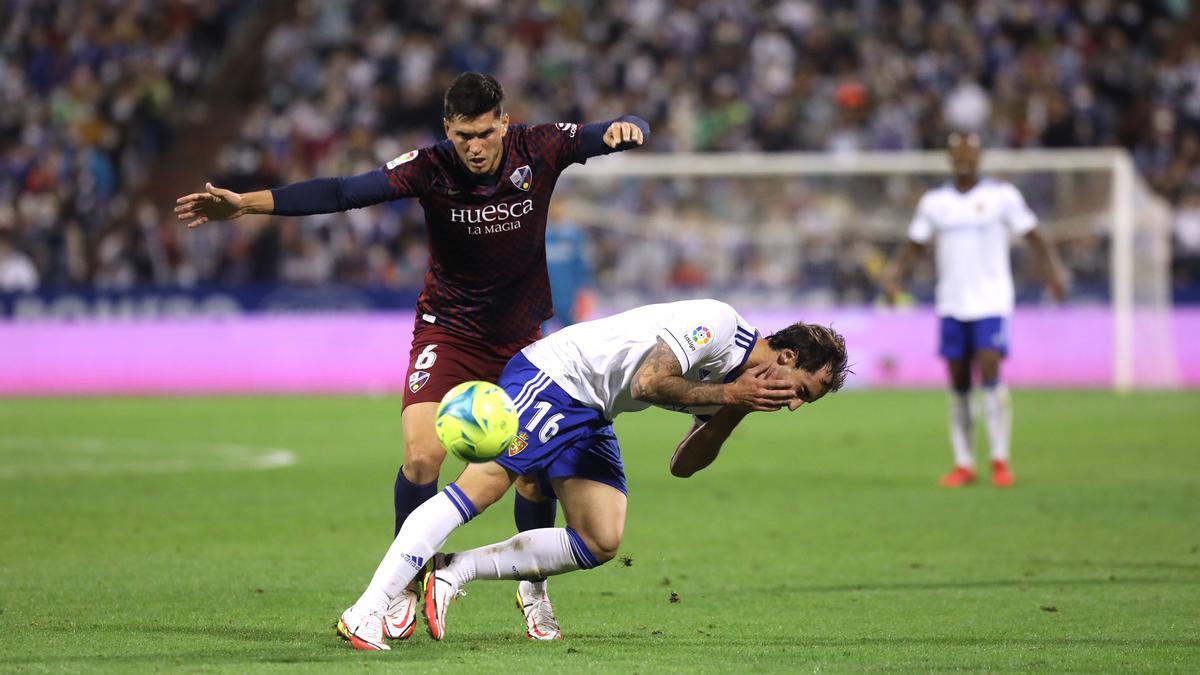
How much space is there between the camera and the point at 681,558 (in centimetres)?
959

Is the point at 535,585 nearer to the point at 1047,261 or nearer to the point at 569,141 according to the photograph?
the point at 569,141

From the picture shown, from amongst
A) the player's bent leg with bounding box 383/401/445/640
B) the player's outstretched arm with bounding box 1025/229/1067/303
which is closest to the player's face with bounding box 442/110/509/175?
the player's bent leg with bounding box 383/401/445/640

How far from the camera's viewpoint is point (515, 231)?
7.30m

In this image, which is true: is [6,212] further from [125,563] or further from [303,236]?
[125,563]

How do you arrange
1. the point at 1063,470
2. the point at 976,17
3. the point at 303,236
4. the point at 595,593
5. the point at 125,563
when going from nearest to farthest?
the point at 595,593 → the point at 125,563 → the point at 1063,470 → the point at 303,236 → the point at 976,17

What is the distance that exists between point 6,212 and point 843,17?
13.8 m

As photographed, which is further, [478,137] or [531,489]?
[531,489]

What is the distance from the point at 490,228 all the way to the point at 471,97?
0.65 m

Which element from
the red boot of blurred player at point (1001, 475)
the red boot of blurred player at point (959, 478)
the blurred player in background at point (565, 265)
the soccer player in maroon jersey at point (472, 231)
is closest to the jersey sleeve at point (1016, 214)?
the red boot of blurred player at point (1001, 475)

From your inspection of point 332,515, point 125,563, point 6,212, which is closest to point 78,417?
point 6,212

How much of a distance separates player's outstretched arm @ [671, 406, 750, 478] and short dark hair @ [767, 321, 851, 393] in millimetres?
312

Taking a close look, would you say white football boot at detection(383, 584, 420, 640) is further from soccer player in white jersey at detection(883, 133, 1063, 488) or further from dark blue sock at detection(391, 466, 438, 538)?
soccer player in white jersey at detection(883, 133, 1063, 488)

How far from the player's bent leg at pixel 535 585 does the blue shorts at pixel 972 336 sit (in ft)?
21.7

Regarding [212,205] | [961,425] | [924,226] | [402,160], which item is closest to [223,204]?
[212,205]
